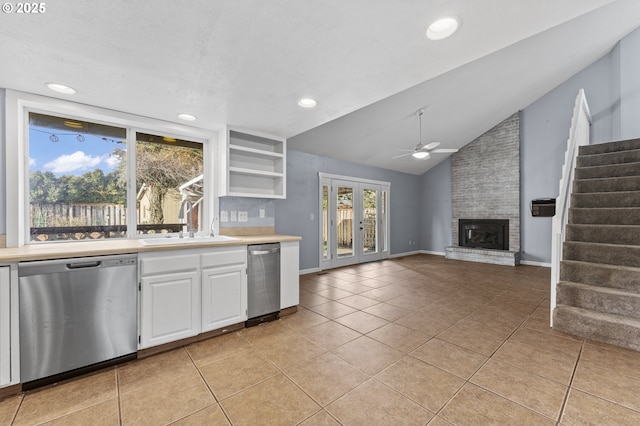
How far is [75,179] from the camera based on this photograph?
2699 mm

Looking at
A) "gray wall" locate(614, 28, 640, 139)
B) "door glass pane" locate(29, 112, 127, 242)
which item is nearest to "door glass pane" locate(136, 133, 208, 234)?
"door glass pane" locate(29, 112, 127, 242)

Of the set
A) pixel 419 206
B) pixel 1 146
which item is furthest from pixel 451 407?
pixel 419 206

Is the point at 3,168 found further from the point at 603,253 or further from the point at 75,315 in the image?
the point at 603,253

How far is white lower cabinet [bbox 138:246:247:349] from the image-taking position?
2283 mm

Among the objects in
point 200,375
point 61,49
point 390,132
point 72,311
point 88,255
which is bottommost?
point 200,375

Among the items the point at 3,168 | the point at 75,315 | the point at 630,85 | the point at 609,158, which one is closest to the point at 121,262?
the point at 75,315

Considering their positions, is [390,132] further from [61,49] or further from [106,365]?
[106,365]

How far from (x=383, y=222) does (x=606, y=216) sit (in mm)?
4235

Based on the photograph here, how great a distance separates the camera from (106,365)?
2123 millimetres

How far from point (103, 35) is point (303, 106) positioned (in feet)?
5.34

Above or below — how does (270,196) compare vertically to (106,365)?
above

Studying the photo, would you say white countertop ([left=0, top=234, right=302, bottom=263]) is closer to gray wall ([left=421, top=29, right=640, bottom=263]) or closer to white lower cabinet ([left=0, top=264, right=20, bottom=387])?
white lower cabinet ([left=0, top=264, right=20, bottom=387])

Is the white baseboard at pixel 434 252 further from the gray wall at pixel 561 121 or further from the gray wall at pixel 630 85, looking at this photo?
the gray wall at pixel 630 85

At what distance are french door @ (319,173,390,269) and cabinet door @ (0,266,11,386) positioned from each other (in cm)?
443
